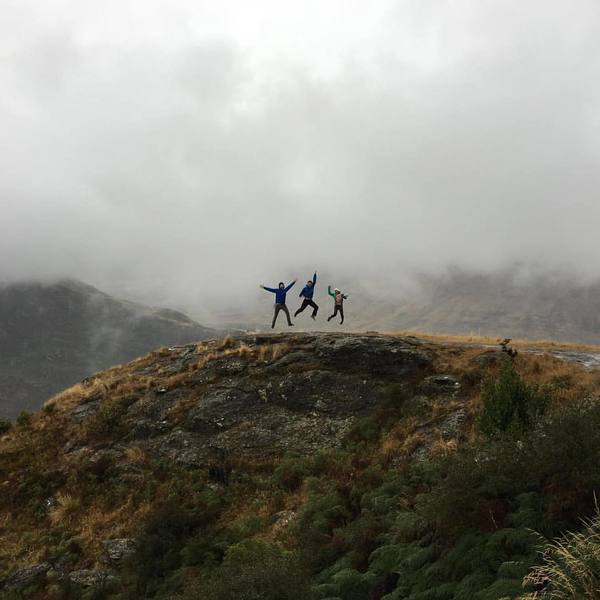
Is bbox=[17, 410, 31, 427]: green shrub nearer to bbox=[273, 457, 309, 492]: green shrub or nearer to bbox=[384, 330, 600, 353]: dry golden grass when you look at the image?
bbox=[273, 457, 309, 492]: green shrub

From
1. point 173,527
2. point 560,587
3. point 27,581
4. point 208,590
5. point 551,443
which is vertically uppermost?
point 551,443

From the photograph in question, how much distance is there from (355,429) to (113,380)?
15.0 m

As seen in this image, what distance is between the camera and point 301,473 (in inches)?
693

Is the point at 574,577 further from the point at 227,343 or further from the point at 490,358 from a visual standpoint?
the point at 227,343

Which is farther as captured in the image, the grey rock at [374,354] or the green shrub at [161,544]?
the grey rock at [374,354]

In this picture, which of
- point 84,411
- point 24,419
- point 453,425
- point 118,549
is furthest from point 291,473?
point 24,419

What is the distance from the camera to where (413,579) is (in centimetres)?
878

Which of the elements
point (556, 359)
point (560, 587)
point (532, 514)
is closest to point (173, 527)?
point (532, 514)

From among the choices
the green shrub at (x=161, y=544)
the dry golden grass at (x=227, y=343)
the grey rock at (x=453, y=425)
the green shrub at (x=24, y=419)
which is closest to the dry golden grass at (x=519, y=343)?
the grey rock at (x=453, y=425)

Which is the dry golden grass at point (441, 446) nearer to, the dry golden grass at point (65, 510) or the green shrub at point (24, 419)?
the dry golden grass at point (65, 510)

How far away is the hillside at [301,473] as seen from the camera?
8.76 m

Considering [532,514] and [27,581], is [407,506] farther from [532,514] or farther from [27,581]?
[27,581]

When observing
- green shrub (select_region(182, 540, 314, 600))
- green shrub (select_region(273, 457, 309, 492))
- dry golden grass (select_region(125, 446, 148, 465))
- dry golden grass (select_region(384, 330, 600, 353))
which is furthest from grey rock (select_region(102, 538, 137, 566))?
dry golden grass (select_region(384, 330, 600, 353))

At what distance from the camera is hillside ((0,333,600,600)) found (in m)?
8.76
